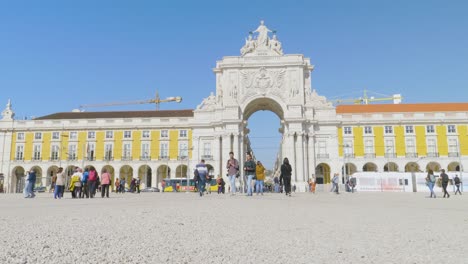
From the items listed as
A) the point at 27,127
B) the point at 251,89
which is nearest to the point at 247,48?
the point at 251,89

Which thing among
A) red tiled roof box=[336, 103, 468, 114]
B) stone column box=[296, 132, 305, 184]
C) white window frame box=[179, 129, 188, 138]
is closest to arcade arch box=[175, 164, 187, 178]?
white window frame box=[179, 129, 188, 138]

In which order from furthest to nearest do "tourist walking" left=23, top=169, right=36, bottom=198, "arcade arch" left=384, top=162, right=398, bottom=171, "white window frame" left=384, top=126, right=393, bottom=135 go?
"white window frame" left=384, top=126, right=393, bottom=135, "arcade arch" left=384, top=162, right=398, bottom=171, "tourist walking" left=23, top=169, right=36, bottom=198

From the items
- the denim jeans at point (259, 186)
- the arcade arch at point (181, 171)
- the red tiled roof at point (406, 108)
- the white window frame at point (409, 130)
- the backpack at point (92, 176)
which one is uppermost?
the red tiled roof at point (406, 108)

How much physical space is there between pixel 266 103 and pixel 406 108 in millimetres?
21773

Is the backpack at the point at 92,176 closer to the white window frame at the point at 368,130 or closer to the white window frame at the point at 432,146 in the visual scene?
the white window frame at the point at 368,130

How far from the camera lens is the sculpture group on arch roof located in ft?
180

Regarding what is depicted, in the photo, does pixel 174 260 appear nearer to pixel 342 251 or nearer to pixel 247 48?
pixel 342 251

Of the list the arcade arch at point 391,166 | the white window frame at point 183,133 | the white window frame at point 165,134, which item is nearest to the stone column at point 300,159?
the arcade arch at point 391,166

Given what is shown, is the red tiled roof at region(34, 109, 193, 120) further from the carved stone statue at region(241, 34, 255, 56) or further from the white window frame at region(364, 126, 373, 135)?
the white window frame at region(364, 126, 373, 135)

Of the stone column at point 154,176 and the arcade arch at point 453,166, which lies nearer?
the arcade arch at point 453,166

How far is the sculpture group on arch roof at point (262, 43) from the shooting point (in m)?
55.0

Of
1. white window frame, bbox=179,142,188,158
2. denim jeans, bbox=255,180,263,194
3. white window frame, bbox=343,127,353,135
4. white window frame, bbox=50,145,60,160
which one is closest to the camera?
denim jeans, bbox=255,180,263,194

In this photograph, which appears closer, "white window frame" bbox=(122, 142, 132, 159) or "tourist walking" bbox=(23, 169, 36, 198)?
"tourist walking" bbox=(23, 169, 36, 198)

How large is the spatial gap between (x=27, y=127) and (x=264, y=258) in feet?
208
